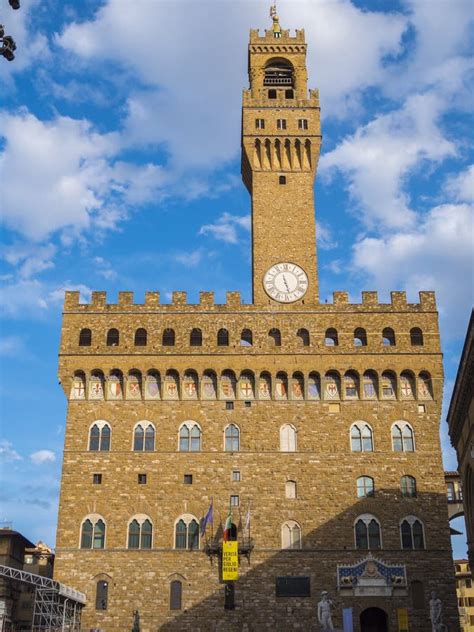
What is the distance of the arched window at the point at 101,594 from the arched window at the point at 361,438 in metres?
14.7

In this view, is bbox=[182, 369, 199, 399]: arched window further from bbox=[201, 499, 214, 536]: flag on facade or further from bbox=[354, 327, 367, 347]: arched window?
bbox=[354, 327, 367, 347]: arched window

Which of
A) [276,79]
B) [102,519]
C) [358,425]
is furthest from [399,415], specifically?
[276,79]

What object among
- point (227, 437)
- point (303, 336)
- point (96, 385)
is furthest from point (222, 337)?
point (96, 385)

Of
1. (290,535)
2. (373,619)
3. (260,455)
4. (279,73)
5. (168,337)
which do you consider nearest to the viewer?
(373,619)

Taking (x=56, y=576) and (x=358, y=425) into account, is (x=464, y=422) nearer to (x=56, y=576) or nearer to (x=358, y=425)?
(x=358, y=425)

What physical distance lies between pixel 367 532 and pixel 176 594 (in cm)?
1029

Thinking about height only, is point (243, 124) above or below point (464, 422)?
above

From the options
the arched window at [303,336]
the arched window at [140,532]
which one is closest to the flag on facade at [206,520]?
the arched window at [140,532]

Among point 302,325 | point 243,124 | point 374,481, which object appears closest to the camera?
point 374,481

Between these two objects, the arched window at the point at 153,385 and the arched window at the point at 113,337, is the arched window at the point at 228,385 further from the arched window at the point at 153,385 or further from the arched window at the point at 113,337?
the arched window at the point at 113,337

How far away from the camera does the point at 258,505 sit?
4069 centimetres

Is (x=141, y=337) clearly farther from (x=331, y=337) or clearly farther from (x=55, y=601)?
(x=55, y=601)

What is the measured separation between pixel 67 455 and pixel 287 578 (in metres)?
13.2

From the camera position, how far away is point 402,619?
38688mm
